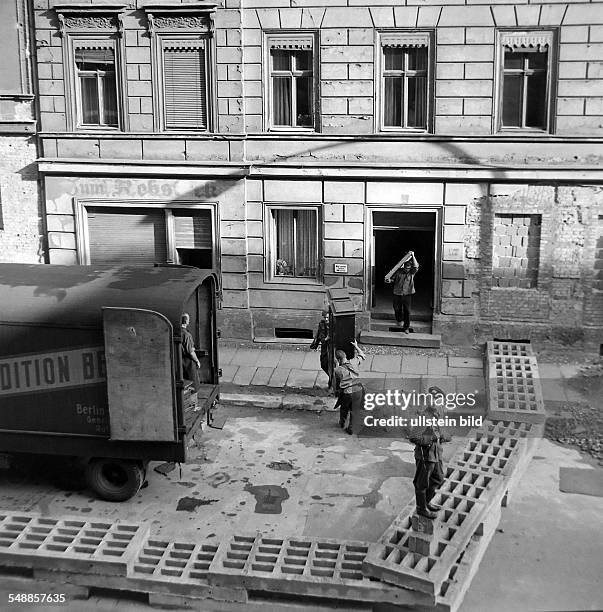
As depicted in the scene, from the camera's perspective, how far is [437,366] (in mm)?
16141

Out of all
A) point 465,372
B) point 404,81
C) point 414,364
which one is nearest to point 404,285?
point 414,364

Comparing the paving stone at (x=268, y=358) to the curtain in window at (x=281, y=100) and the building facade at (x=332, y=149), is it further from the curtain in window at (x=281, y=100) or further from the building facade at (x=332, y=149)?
the curtain in window at (x=281, y=100)

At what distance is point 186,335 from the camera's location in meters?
10.7

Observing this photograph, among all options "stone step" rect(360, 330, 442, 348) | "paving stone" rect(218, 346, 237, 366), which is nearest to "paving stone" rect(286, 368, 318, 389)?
"paving stone" rect(218, 346, 237, 366)

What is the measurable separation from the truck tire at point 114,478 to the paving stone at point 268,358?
→ 6053mm

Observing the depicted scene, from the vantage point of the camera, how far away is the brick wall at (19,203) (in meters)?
17.8

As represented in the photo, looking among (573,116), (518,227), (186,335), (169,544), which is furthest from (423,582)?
(573,116)

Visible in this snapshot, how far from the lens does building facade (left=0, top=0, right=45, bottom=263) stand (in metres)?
17.3

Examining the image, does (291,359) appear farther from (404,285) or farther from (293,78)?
(293,78)

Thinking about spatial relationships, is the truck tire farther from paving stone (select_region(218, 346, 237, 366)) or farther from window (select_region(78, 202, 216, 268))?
window (select_region(78, 202, 216, 268))

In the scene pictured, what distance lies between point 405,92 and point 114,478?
34.4 ft

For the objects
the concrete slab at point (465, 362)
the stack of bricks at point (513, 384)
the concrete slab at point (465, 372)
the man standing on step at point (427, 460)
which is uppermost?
the man standing on step at point (427, 460)

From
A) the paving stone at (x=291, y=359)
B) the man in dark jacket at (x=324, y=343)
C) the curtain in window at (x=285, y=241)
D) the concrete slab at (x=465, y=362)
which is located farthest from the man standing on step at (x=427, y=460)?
the curtain in window at (x=285, y=241)

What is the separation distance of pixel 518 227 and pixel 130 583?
→ 11.6 metres
